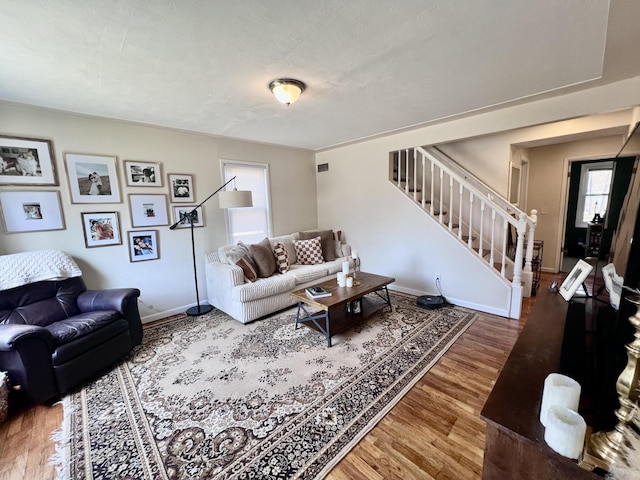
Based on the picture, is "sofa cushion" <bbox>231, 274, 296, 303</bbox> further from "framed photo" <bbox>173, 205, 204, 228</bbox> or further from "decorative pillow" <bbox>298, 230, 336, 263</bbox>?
"framed photo" <bbox>173, 205, 204, 228</bbox>

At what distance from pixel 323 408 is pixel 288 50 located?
7.96ft

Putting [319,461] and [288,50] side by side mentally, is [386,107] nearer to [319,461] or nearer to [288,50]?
[288,50]

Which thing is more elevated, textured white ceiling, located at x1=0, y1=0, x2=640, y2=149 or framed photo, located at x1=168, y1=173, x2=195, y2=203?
textured white ceiling, located at x1=0, y1=0, x2=640, y2=149

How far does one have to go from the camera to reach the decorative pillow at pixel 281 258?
3.69m

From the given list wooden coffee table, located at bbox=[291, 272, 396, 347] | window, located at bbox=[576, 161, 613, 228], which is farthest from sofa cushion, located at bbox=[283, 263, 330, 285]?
window, located at bbox=[576, 161, 613, 228]

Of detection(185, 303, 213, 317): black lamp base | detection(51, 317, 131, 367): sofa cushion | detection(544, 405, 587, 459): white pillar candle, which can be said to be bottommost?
detection(185, 303, 213, 317): black lamp base

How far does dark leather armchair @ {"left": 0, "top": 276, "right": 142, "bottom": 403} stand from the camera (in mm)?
1855

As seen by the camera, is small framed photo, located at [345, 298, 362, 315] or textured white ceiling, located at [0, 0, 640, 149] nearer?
textured white ceiling, located at [0, 0, 640, 149]

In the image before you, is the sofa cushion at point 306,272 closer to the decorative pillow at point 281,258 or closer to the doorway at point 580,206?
the decorative pillow at point 281,258

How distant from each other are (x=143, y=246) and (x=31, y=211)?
3.30 ft

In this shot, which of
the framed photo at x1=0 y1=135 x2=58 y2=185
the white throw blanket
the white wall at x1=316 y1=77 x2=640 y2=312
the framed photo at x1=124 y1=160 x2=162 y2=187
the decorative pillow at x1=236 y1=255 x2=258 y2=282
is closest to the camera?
the white throw blanket

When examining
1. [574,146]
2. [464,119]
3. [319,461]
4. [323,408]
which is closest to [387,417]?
[323,408]

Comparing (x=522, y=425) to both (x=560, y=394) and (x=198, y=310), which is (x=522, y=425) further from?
(x=198, y=310)

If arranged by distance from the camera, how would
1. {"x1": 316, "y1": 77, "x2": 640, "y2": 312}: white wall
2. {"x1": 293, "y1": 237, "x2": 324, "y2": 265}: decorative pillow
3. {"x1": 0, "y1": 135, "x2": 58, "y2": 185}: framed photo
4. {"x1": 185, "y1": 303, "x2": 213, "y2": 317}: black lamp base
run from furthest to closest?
{"x1": 293, "y1": 237, "x2": 324, "y2": 265}: decorative pillow, {"x1": 185, "y1": 303, "x2": 213, "y2": 317}: black lamp base, {"x1": 316, "y1": 77, "x2": 640, "y2": 312}: white wall, {"x1": 0, "y1": 135, "x2": 58, "y2": 185}: framed photo
